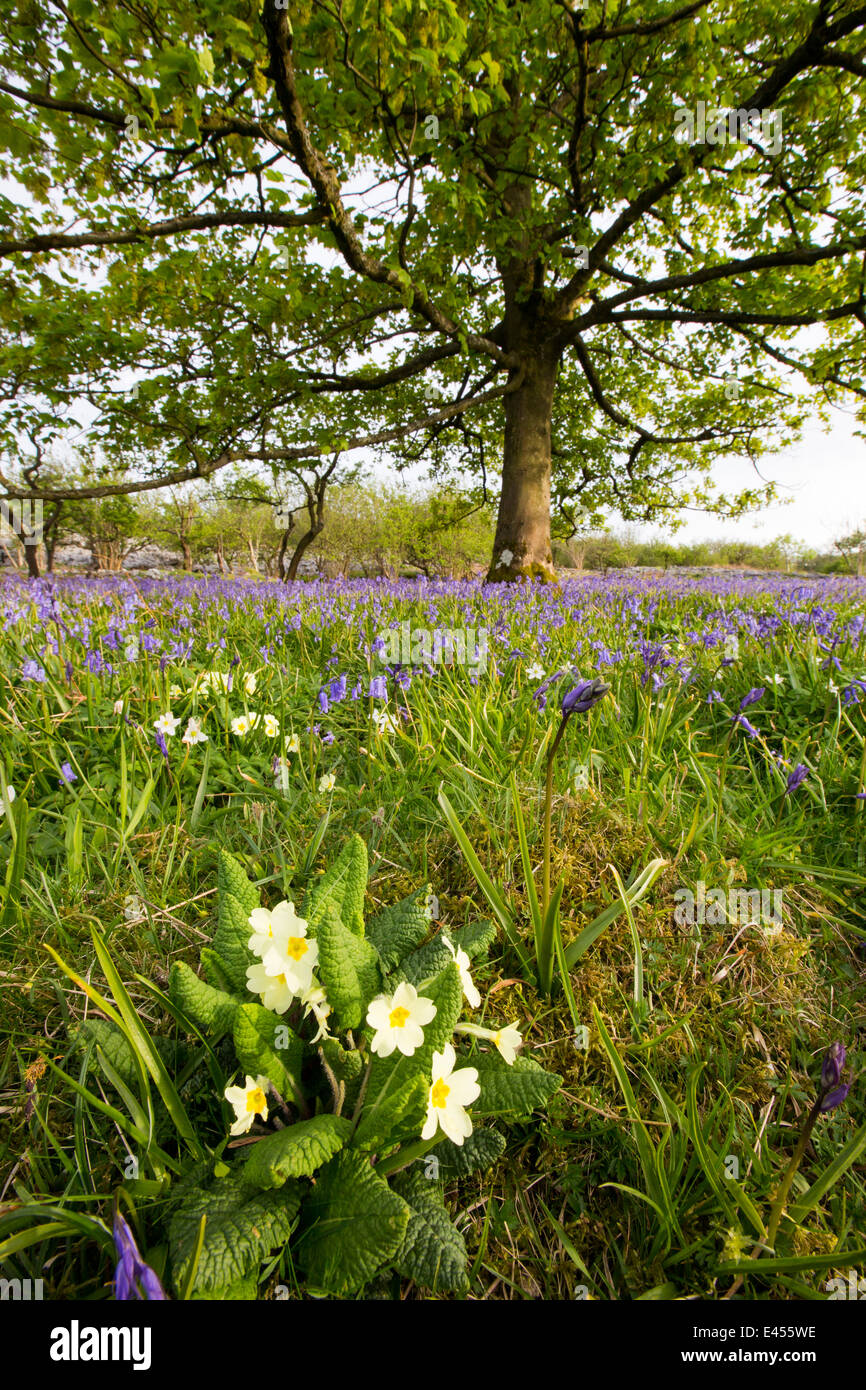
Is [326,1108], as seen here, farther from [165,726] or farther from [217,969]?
[165,726]

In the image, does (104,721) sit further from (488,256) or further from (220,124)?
(488,256)

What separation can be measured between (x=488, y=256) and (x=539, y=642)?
34.4 feet

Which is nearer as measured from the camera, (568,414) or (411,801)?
(411,801)

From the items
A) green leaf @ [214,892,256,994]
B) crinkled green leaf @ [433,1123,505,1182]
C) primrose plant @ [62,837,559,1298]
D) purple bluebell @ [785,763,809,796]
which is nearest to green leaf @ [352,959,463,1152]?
primrose plant @ [62,837,559,1298]

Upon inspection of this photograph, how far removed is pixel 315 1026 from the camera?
3.82 feet

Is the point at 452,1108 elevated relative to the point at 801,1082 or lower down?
elevated

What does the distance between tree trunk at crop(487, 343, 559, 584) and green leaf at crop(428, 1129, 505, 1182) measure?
9.59 m

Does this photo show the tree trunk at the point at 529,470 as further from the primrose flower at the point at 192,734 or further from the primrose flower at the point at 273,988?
the primrose flower at the point at 273,988

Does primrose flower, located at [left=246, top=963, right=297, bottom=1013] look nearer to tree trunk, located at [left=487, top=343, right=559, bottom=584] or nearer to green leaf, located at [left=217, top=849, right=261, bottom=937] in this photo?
green leaf, located at [left=217, top=849, right=261, bottom=937]

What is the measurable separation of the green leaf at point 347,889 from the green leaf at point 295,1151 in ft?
1.16

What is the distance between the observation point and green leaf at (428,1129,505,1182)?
1039mm

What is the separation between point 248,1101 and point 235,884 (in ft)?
1.33

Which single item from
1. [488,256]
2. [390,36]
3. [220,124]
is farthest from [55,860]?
[488,256]

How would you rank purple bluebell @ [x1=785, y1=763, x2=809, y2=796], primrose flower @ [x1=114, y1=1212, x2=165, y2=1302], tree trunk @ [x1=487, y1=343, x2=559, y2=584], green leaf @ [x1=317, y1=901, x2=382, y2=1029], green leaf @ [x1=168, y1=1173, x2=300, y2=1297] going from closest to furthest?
primrose flower @ [x1=114, y1=1212, x2=165, y2=1302], green leaf @ [x1=168, y1=1173, x2=300, y2=1297], green leaf @ [x1=317, y1=901, x2=382, y2=1029], purple bluebell @ [x1=785, y1=763, x2=809, y2=796], tree trunk @ [x1=487, y1=343, x2=559, y2=584]
